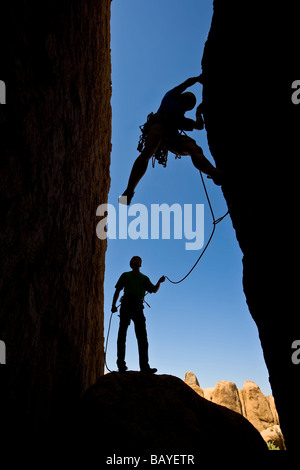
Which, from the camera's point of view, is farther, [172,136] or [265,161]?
[172,136]

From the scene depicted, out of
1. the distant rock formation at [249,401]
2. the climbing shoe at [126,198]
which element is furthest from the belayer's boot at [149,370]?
the distant rock formation at [249,401]

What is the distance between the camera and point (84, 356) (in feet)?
13.5

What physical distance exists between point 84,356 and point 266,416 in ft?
119

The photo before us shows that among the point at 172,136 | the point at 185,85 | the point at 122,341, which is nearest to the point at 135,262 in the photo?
the point at 122,341

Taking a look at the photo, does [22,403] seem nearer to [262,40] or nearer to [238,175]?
[238,175]

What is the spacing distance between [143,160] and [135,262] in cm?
185

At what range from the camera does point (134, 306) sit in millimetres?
5055

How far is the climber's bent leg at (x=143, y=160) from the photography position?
201 inches

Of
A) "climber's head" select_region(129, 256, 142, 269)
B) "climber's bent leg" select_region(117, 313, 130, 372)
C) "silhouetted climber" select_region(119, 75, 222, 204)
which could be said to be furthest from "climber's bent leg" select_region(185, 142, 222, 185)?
"climber's bent leg" select_region(117, 313, 130, 372)

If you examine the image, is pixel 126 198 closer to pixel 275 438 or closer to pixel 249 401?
pixel 275 438

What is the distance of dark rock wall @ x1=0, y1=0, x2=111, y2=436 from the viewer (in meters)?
1.96

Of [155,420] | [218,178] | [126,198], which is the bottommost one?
[155,420]

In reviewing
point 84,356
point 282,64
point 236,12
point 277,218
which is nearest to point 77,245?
point 84,356
